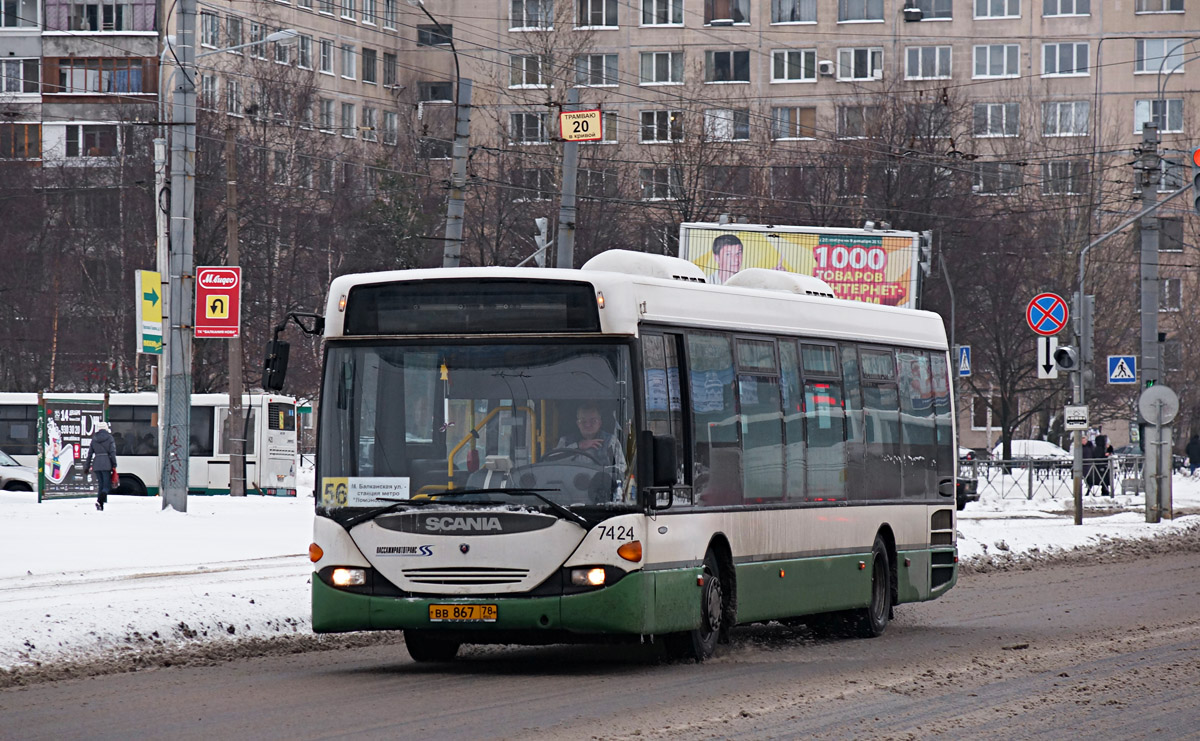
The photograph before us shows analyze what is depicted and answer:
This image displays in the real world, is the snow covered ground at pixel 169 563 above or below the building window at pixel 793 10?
below

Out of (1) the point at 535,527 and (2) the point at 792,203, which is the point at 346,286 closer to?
(1) the point at 535,527

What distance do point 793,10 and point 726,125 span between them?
1825 cm

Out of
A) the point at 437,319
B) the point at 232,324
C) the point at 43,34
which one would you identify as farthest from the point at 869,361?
the point at 43,34

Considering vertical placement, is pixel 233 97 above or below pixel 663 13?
below

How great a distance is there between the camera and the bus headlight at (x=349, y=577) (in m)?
12.2

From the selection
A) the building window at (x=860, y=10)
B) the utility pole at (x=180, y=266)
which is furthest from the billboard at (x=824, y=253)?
the building window at (x=860, y=10)

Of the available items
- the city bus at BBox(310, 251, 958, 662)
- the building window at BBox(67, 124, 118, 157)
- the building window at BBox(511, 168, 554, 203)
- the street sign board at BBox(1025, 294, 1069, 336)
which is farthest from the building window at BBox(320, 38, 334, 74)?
the city bus at BBox(310, 251, 958, 662)

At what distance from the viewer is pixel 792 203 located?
63.2 m

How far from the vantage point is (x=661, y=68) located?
89.7 metres

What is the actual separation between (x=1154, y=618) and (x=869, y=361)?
3.22m

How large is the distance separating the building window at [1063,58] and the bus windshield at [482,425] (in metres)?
80.5

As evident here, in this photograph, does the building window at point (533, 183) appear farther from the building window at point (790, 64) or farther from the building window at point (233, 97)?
the building window at point (790, 64)

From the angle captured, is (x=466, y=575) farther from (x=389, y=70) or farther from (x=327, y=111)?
(x=389, y=70)

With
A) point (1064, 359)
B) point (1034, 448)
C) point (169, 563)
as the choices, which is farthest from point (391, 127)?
point (169, 563)
